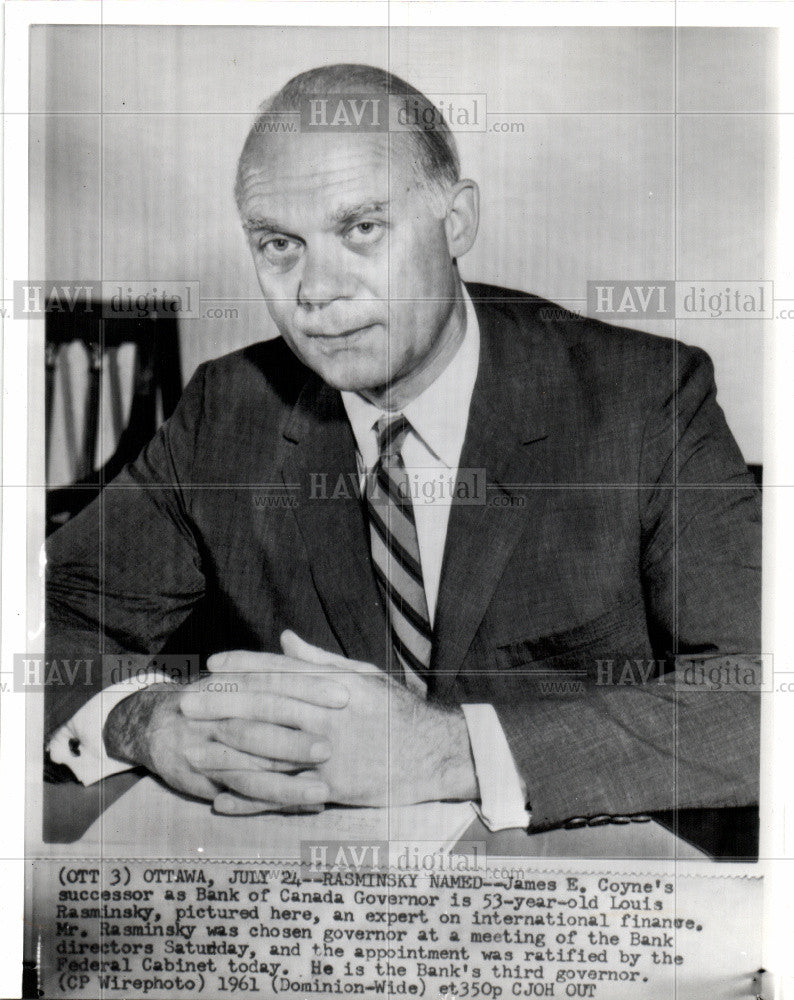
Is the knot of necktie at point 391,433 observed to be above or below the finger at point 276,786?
above

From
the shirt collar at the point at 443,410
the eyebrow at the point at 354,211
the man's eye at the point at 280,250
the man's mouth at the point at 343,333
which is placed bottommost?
the shirt collar at the point at 443,410

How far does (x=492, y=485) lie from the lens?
1421mm

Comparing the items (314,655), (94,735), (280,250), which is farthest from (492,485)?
(94,735)

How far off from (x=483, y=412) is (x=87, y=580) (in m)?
0.64

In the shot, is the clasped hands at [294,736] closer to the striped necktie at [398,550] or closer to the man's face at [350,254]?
the striped necktie at [398,550]

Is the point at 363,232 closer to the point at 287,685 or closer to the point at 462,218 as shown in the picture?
the point at 462,218

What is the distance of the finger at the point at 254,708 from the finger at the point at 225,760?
5cm

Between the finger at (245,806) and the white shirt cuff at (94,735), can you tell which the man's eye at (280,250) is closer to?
the white shirt cuff at (94,735)

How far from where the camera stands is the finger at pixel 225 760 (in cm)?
141

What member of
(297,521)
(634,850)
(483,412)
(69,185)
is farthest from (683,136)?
(634,850)

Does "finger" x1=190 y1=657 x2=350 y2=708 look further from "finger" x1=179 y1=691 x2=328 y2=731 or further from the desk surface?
the desk surface

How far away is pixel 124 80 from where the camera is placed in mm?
1469

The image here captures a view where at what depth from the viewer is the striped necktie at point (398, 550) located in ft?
4.65

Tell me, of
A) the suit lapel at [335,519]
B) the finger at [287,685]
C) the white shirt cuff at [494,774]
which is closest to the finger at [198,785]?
the finger at [287,685]
